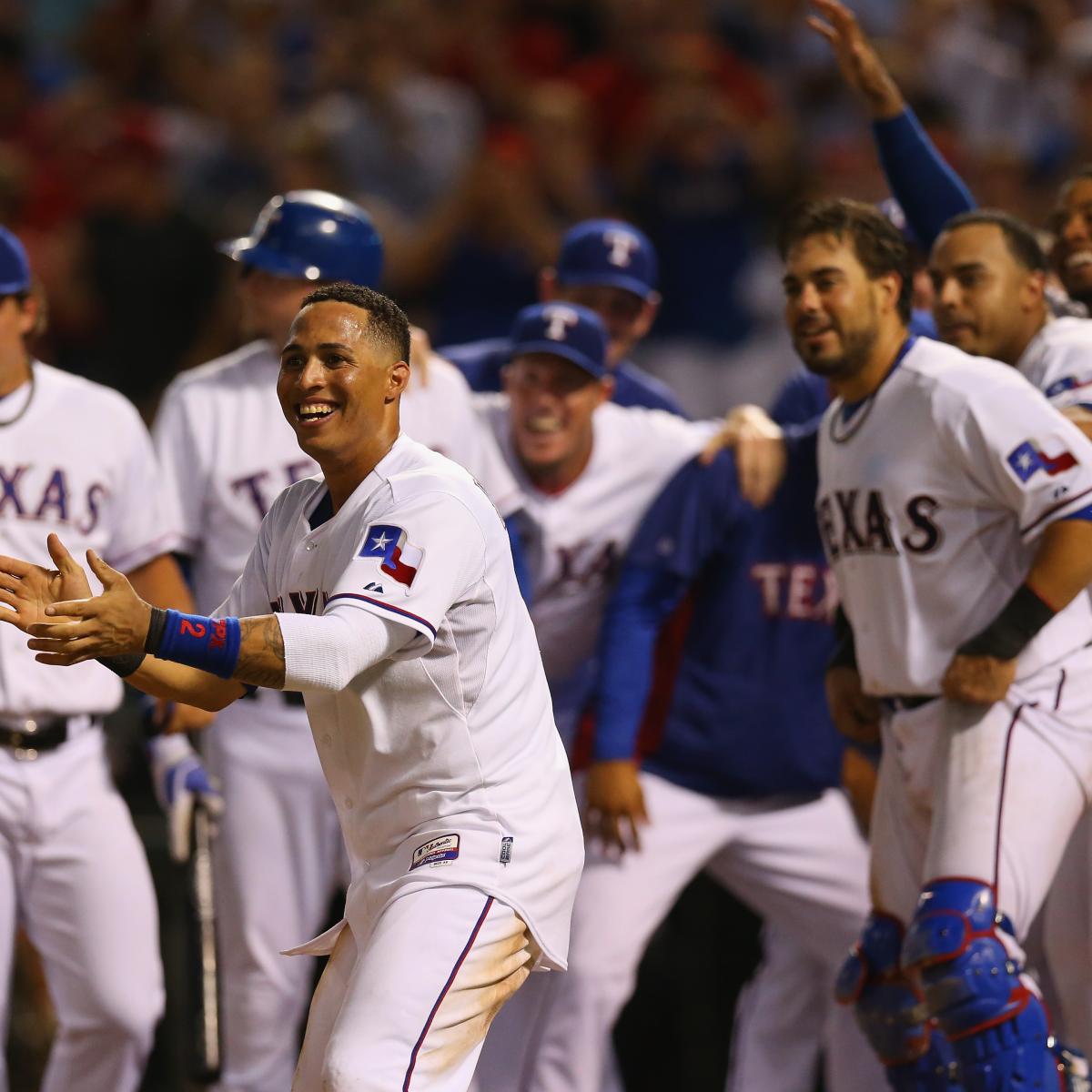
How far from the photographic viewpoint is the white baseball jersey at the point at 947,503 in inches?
160

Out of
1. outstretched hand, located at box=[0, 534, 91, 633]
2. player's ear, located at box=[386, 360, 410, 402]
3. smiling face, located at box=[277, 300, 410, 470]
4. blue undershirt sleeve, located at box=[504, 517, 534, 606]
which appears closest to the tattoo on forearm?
outstretched hand, located at box=[0, 534, 91, 633]

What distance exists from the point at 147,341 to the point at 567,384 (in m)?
3.53

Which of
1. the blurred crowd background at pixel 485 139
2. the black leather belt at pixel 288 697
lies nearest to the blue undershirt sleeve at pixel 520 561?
the black leather belt at pixel 288 697

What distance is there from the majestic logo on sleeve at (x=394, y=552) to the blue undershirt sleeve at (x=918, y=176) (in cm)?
234

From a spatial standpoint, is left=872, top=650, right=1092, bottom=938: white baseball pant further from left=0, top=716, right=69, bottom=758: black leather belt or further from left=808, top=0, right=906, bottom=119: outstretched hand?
left=0, top=716, right=69, bottom=758: black leather belt

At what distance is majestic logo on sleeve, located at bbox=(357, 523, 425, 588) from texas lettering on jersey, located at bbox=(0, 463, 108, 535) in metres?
1.58

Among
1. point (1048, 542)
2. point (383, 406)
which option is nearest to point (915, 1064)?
point (1048, 542)

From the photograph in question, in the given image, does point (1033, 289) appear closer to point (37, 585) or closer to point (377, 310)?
point (377, 310)

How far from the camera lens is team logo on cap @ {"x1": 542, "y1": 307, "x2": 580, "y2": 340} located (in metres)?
5.25

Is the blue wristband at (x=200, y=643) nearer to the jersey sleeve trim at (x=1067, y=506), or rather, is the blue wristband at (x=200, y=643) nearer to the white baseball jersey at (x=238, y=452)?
the jersey sleeve trim at (x=1067, y=506)

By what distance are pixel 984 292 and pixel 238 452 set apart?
6.56ft

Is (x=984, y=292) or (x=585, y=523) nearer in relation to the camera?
(x=984, y=292)

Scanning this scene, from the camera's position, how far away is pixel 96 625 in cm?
300

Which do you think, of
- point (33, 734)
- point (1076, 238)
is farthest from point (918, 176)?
point (33, 734)
